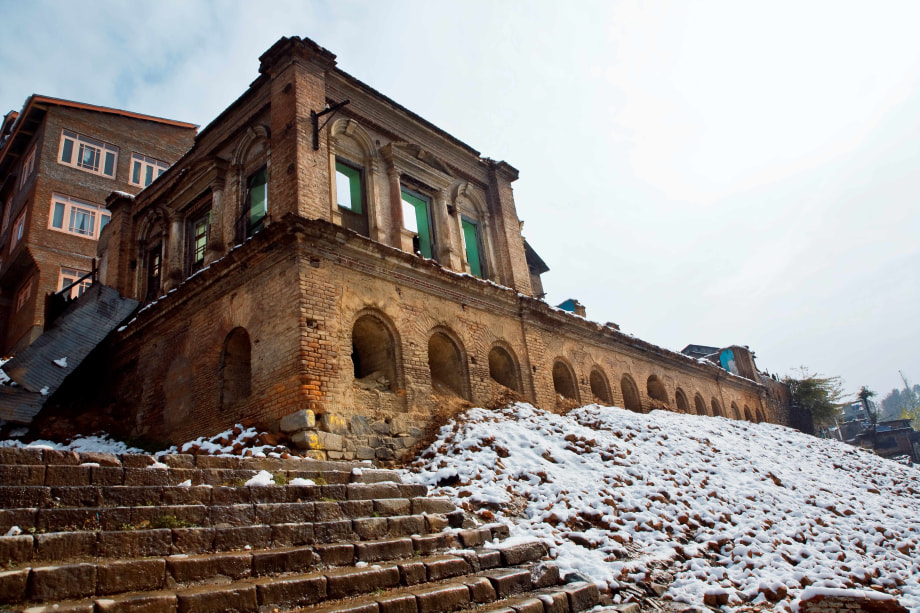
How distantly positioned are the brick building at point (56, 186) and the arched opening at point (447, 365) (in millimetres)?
15935

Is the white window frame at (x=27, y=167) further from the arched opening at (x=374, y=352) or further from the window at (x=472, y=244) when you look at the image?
the arched opening at (x=374, y=352)

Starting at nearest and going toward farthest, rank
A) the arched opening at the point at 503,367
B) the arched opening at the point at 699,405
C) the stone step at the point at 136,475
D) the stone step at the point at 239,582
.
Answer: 1. the stone step at the point at 239,582
2. the stone step at the point at 136,475
3. the arched opening at the point at 503,367
4. the arched opening at the point at 699,405

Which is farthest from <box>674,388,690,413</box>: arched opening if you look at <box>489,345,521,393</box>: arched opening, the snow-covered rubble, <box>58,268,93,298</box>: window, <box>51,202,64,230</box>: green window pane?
<box>51,202,64,230</box>: green window pane

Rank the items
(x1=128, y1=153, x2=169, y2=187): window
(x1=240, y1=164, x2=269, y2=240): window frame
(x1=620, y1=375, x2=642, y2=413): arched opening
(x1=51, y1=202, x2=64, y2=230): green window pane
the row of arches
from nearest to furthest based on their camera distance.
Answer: (x1=240, y1=164, x2=269, y2=240): window frame → the row of arches → (x1=620, y1=375, x2=642, y2=413): arched opening → (x1=51, y1=202, x2=64, y2=230): green window pane → (x1=128, y1=153, x2=169, y2=187): window

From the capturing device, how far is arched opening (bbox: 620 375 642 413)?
18078mm

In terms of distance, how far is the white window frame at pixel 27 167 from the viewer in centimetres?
2275

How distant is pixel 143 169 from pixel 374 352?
1984cm

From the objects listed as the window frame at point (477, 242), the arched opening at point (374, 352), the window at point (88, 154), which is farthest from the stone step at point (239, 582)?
the window at point (88, 154)

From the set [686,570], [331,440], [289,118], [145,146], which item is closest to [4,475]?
[331,440]

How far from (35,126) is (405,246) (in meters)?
20.3

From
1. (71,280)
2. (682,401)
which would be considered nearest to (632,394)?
(682,401)

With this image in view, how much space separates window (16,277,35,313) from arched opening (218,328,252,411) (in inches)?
607

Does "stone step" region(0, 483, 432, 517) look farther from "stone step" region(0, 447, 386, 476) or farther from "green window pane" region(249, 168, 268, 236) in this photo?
"green window pane" region(249, 168, 268, 236)

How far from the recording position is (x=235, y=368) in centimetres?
1075
